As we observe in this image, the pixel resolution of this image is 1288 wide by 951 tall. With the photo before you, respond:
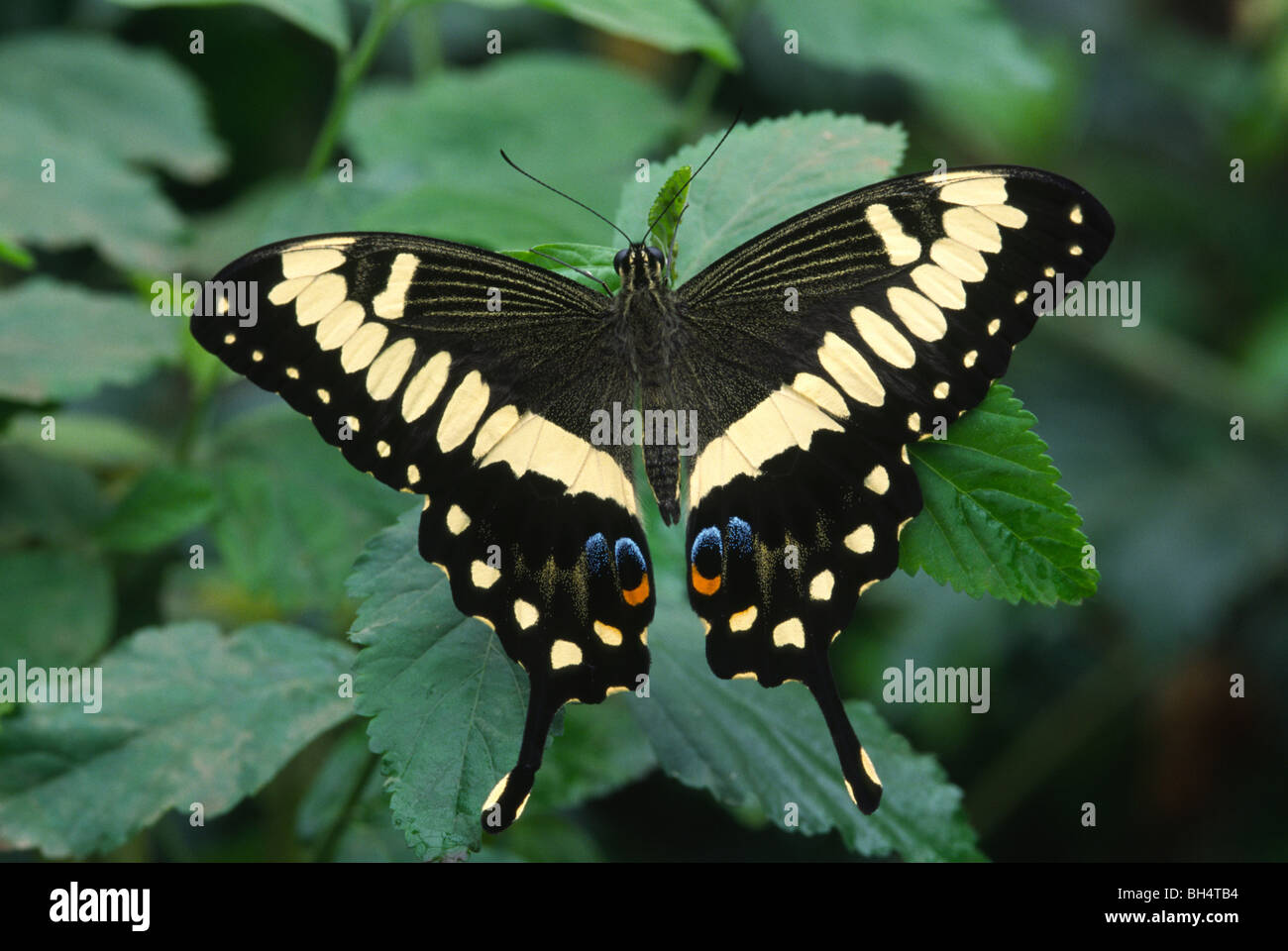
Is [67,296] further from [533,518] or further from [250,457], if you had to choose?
[533,518]

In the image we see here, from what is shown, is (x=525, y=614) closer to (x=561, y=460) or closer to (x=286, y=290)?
(x=561, y=460)

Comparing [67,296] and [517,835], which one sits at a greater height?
[67,296]

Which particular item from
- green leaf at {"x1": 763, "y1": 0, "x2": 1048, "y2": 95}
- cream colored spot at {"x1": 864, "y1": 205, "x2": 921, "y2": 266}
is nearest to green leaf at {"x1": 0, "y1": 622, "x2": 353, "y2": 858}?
cream colored spot at {"x1": 864, "y1": 205, "x2": 921, "y2": 266}

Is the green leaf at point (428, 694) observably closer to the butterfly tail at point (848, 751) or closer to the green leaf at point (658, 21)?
the butterfly tail at point (848, 751)

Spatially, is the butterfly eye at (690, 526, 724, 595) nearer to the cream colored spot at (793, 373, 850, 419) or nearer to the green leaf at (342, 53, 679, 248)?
the cream colored spot at (793, 373, 850, 419)

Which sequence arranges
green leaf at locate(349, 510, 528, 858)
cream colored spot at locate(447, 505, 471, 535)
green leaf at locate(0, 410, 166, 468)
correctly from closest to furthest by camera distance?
green leaf at locate(349, 510, 528, 858) → cream colored spot at locate(447, 505, 471, 535) → green leaf at locate(0, 410, 166, 468)

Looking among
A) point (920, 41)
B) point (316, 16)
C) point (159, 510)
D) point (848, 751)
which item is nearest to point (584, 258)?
point (848, 751)

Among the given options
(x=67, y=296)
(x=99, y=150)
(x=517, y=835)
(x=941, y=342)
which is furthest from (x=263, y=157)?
(x=941, y=342)

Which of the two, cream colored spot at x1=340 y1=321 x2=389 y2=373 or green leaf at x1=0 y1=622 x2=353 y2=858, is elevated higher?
cream colored spot at x1=340 y1=321 x2=389 y2=373
